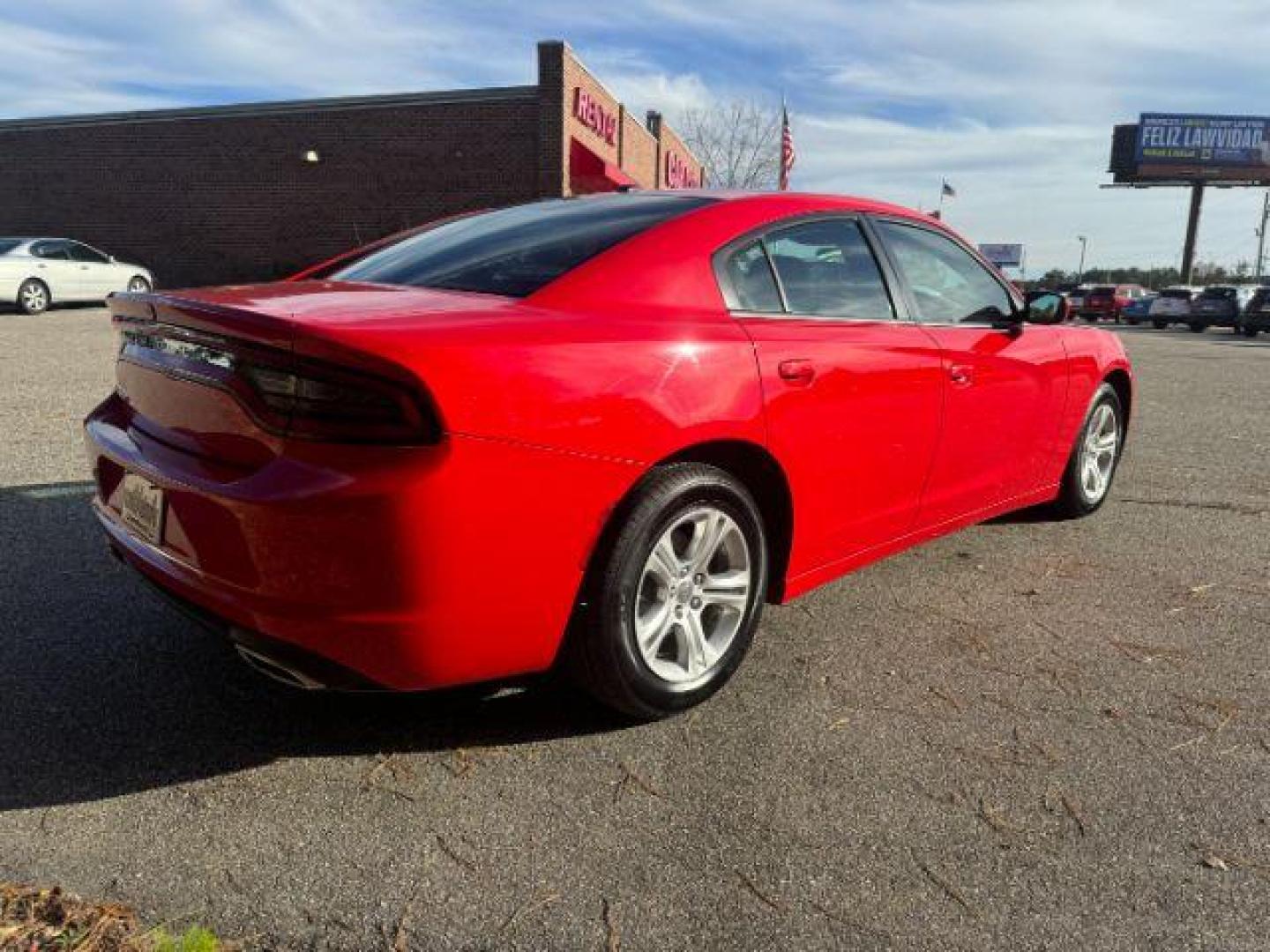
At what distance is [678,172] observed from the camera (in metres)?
38.3

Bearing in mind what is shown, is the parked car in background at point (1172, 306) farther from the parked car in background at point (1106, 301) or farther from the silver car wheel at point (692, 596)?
the silver car wheel at point (692, 596)

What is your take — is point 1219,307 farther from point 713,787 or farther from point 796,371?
point 713,787

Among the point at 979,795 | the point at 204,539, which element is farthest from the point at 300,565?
the point at 979,795

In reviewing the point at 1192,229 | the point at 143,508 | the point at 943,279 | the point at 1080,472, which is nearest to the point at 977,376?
the point at 943,279

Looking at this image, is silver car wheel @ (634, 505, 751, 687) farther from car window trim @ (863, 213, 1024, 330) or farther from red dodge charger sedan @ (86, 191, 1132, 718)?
car window trim @ (863, 213, 1024, 330)

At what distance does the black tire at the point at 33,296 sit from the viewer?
1725 cm

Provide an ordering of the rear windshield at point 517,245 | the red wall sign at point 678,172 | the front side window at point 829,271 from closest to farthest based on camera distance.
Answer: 1. the rear windshield at point 517,245
2. the front side window at point 829,271
3. the red wall sign at point 678,172

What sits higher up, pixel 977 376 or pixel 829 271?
pixel 829 271

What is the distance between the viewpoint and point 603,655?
2.55 m

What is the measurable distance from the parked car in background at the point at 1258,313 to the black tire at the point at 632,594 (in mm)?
33123

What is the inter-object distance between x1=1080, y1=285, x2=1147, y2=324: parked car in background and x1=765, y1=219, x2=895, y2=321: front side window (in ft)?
144

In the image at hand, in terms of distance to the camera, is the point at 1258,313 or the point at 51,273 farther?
the point at 1258,313

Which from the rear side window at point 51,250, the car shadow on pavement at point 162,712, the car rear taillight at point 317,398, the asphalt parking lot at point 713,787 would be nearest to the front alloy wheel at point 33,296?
the rear side window at point 51,250

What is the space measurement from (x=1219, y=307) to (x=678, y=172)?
19.9 meters
